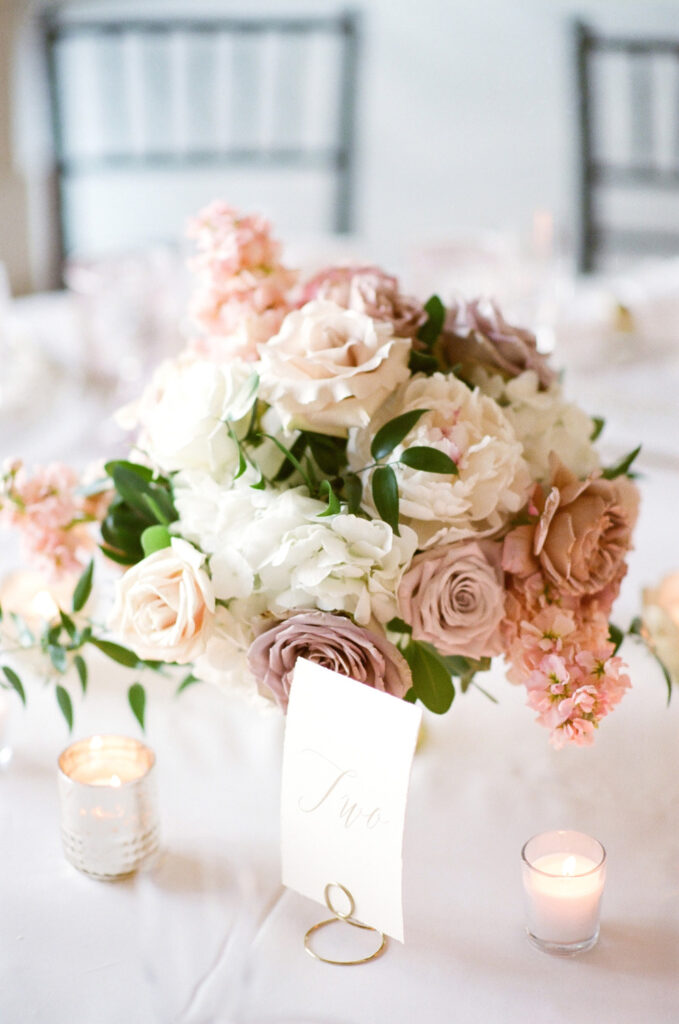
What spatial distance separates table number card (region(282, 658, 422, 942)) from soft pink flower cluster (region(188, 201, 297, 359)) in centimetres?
31

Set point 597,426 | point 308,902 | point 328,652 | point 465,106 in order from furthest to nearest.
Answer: point 465,106
point 597,426
point 308,902
point 328,652

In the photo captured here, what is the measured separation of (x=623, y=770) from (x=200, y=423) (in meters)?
0.50

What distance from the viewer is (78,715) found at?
3.51 ft

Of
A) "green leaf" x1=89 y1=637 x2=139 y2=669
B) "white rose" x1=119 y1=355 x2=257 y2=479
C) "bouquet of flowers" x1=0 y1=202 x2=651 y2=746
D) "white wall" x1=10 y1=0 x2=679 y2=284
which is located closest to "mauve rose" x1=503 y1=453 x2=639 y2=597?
"bouquet of flowers" x1=0 y1=202 x2=651 y2=746

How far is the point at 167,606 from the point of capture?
29.7 inches

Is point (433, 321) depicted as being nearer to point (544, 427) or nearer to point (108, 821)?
point (544, 427)

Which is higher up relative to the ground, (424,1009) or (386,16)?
(386,16)

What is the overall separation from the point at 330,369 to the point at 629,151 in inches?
113

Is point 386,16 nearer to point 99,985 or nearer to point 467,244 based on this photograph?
point 467,244

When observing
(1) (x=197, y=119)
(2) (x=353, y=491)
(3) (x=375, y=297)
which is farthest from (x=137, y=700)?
(1) (x=197, y=119)

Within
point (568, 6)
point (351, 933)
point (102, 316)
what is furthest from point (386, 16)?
point (351, 933)

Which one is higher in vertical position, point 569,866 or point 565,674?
point 565,674

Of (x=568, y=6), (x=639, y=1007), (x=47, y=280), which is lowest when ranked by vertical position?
(x=639, y=1007)

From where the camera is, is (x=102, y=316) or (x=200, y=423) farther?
(x=102, y=316)
